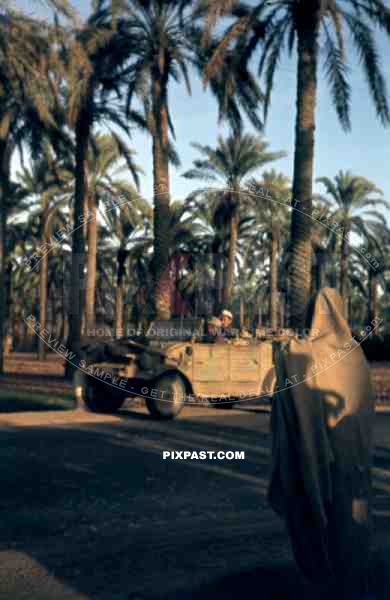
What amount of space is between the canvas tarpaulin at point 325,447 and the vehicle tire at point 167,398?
9.39m

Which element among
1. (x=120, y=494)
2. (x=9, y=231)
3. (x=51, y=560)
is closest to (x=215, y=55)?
(x=120, y=494)

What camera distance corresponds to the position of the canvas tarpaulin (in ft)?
14.1

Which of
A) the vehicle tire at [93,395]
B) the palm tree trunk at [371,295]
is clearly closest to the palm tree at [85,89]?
the vehicle tire at [93,395]

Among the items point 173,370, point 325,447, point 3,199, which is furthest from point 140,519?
point 3,199

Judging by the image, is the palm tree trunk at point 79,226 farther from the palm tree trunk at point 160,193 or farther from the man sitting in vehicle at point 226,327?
the man sitting in vehicle at point 226,327

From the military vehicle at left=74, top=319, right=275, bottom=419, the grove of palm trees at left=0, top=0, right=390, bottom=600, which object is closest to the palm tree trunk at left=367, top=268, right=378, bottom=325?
the grove of palm trees at left=0, top=0, right=390, bottom=600

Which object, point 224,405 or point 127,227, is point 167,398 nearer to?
point 224,405

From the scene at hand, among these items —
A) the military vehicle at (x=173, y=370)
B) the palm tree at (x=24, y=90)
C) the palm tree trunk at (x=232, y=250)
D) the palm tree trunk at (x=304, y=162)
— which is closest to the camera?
the military vehicle at (x=173, y=370)

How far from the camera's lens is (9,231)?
44.1m

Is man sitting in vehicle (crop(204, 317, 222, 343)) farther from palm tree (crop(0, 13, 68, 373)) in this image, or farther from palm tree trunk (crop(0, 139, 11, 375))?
palm tree trunk (crop(0, 139, 11, 375))

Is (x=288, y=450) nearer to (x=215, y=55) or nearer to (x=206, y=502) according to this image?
(x=206, y=502)

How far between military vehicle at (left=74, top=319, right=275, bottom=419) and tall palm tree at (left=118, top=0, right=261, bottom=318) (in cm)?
413

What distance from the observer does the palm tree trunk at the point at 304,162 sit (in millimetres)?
17422

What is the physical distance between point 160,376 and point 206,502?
6.24m
